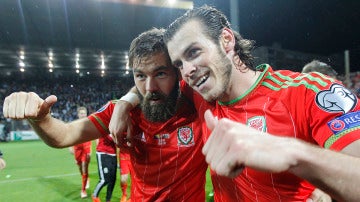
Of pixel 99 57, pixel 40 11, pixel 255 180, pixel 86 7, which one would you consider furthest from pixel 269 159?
pixel 99 57

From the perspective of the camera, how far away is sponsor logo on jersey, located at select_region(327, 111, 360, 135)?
4.10ft

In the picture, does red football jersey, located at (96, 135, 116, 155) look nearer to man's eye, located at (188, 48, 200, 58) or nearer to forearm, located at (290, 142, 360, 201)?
man's eye, located at (188, 48, 200, 58)

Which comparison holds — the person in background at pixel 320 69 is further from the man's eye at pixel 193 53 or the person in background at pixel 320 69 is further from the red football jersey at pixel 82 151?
the red football jersey at pixel 82 151

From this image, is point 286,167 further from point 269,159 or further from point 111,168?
point 111,168

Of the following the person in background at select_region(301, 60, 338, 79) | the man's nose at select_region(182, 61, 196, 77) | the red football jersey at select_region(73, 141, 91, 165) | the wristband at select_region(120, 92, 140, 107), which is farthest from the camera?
the red football jersey at select_region(73, 141, 91, 165)

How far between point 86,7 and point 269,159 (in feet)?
55.5

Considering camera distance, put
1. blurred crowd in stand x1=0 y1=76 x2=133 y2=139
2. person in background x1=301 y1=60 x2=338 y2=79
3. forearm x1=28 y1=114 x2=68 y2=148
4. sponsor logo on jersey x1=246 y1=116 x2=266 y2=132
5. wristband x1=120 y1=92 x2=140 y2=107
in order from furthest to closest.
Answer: blurred crowd in stand x1=0 y1=76 x2=133 y2=139
person in background x1=301 y1=60 x2=338 y2=79
wristband x1=120 y1=92 x2=140 y2=107
forearm x1=28 y1=114 x2=68 y2=148
sponsor logo on jersey x1=246 y1=116 x2=266 y2=132

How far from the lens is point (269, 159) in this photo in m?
0.93

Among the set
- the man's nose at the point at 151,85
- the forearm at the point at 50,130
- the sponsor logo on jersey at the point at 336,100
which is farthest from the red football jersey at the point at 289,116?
the forearm at the point at 50,130

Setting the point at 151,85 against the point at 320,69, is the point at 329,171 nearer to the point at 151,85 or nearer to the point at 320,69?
the point at 151,85

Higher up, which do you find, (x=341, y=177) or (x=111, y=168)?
(x=341, y=177)

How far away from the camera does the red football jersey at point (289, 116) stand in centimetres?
130

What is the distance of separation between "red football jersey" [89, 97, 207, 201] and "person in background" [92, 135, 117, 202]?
10.3 feet

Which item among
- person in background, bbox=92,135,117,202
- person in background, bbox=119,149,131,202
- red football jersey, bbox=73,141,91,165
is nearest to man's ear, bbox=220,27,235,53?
person in background, bbox=92,135,117,202
